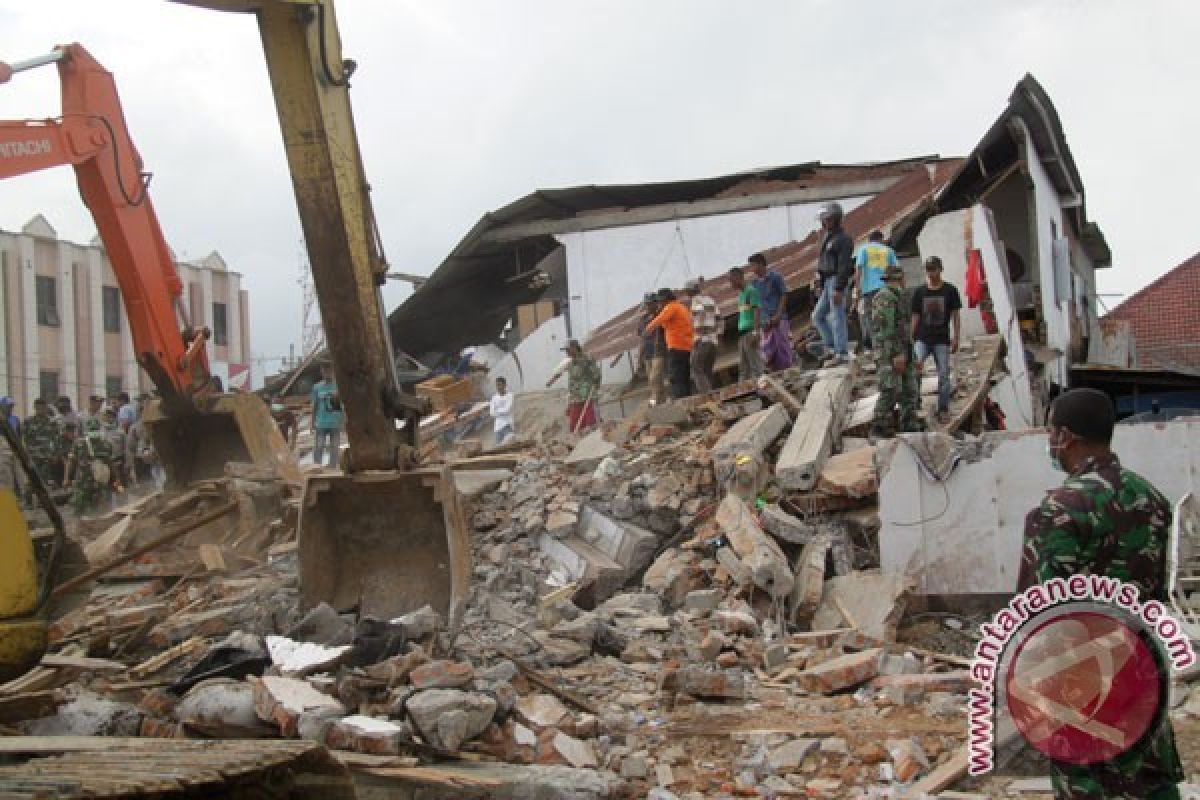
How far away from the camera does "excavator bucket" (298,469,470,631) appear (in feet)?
19.8

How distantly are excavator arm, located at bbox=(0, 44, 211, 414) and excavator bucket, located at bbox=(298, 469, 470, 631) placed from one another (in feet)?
13.5

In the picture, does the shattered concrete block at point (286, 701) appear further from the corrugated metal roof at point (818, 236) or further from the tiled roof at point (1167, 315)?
the tiled roof at point (1167, 315)

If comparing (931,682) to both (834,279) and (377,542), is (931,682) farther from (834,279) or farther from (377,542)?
(834,279)

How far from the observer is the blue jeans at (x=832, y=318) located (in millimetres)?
11258

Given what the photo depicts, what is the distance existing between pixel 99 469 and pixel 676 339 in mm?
7546

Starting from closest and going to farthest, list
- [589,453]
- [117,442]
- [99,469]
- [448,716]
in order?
1. [448,716]
2. [589,453]
3. [99,469]
4. [117,442]

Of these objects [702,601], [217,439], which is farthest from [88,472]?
[702,601]

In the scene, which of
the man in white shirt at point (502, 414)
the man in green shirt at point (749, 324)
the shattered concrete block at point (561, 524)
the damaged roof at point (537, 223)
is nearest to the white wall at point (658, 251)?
the damaged roof at point (537, 223)

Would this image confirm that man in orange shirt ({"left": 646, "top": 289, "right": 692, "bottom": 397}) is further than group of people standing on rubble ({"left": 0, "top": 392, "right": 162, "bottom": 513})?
No

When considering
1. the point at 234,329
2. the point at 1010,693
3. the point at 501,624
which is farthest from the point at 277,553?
the point at 234,329

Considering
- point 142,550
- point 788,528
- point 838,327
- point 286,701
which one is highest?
point 838,327

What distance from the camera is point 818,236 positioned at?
56.0 ft

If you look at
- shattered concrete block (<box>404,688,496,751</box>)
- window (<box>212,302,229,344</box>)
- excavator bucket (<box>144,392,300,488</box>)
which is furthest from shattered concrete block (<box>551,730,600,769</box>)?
window (<box>212,302,229,344</box>)

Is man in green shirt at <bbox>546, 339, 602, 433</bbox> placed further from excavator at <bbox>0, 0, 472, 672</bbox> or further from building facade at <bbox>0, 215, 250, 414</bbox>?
building facade at <bbox>0, 215, 250, 414</bbox>
